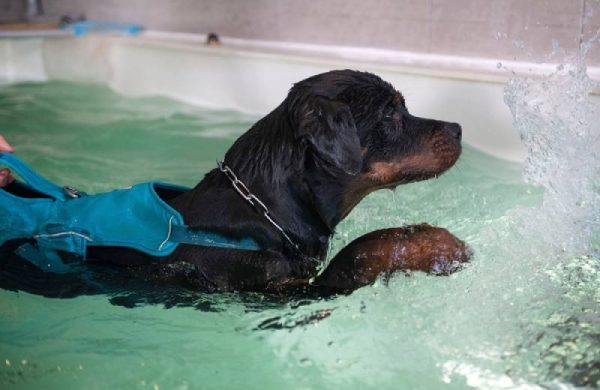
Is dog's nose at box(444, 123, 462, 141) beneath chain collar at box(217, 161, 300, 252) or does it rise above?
above

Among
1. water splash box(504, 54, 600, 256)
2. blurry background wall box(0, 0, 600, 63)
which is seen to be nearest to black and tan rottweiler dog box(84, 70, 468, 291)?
water splash box(504, 54, 600, 256)

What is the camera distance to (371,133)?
3111mm

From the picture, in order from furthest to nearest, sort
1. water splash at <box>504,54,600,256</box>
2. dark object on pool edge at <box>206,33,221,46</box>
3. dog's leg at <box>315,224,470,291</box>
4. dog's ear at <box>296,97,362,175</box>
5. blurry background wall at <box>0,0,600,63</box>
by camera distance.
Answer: dark object on pool edge at <box>206,33,221,46</box>, blurry background wall at <box>0,0,600,63</box>, water splash at <box>504,54,600,256</box>, dog's leg at <box>315,224,470,291</box>, dog's ear at <box>296,97,362,175</box>

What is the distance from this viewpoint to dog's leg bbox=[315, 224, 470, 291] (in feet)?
9.84

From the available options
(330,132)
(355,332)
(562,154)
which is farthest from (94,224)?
(562,154)

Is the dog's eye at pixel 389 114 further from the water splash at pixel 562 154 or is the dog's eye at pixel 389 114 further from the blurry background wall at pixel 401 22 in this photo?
the blurry background wall at pixel 401 22

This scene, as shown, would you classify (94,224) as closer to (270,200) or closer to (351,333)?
(270,200)

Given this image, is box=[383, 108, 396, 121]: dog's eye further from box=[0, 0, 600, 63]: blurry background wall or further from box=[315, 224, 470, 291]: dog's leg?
box=[0, 0, 600, 63]: blurry background wall

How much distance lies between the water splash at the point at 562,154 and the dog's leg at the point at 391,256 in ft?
1.71

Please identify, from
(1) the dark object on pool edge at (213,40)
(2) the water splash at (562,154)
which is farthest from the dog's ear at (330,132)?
(1) the dark object on pool edge at (213,40)

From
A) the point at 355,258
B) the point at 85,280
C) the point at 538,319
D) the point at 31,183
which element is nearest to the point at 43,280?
the point at 85,280

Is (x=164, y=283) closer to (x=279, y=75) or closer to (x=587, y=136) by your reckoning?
(x=587, y=136)

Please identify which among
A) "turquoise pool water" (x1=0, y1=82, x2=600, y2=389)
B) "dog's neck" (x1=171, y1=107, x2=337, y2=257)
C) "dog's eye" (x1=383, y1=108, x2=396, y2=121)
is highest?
"dog's eye" (x1=383, y1=108, x2=396, y2=121)

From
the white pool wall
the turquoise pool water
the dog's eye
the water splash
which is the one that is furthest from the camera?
the white pool wall
